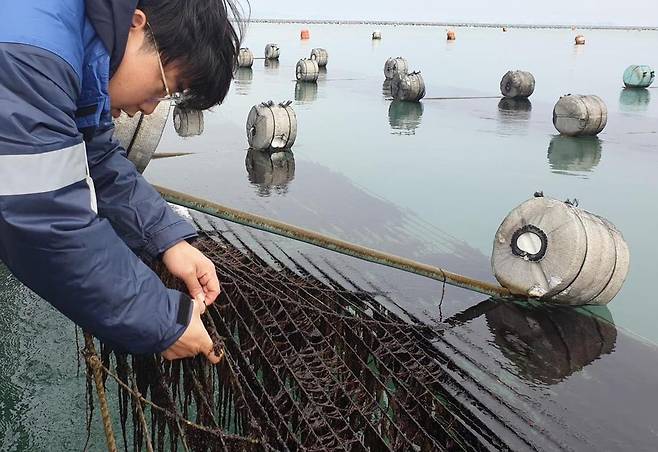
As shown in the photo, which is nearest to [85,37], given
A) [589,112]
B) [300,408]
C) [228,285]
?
[300,408]

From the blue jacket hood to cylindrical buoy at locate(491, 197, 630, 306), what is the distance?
4843 mm

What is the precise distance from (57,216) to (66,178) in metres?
0.09

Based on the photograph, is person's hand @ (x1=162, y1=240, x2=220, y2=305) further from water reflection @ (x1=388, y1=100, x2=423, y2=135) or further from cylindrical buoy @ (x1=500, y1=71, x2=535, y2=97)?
cylindrical buoy @ (x1=500, y1=71, x2=535, y2=97)

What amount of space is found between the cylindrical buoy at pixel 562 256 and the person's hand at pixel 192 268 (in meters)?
4.16

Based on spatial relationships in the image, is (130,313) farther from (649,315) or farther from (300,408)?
(649,315)

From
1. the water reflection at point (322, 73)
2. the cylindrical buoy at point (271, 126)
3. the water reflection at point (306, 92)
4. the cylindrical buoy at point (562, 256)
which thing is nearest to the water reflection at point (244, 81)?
the water reflection at point (306, 92)

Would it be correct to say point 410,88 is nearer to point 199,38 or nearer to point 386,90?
point 386,90

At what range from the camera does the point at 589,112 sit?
14.7 metres

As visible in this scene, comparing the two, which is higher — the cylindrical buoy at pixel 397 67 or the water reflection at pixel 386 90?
the cylindrical buoy at pixel 397 67

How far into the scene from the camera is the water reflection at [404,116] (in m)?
15.7

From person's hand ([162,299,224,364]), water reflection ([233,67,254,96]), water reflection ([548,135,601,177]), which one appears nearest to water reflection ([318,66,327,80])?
water reflection ([233,67,254,96])

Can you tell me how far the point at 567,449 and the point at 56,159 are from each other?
11.9 ft

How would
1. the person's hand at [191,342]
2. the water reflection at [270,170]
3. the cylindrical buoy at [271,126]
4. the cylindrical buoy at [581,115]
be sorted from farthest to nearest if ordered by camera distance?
the cylindrical buoy at [581,115] < the cylindrical buoy at [271,126] < the water reflection at [270,170] < the person's hand at [191,342]

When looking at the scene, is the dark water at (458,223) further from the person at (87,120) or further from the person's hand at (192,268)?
the person at (87,120)
